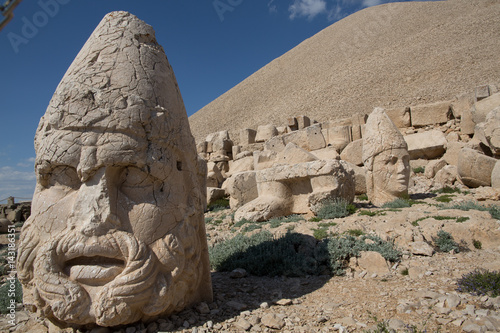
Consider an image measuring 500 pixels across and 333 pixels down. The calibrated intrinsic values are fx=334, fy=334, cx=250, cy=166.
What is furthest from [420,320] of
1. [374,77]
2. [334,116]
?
[374,77]

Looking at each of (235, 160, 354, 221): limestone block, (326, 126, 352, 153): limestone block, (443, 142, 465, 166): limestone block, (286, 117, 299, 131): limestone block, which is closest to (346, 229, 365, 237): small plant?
(235, 160, 354, 221): limestone block

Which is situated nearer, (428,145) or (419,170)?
(419,170)

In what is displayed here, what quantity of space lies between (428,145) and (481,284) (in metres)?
8.79

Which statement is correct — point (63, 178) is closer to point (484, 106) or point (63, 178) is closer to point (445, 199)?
point (445, 199)

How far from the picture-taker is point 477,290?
2.88 meters

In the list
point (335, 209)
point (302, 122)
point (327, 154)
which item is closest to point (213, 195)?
point (327, 154)

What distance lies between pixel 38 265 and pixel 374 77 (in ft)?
105

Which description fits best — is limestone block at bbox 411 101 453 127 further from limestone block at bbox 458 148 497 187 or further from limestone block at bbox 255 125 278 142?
limestone block at bbox 255 125 278 142

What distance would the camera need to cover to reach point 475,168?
774 cm

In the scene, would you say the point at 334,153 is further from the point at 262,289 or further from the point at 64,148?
the point at 64,148

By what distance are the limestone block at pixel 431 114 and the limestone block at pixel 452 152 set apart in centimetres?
233

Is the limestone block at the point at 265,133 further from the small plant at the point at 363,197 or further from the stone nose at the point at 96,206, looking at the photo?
the stone nose at the point at 96,206

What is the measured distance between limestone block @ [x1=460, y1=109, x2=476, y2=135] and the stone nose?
1137 centimetres

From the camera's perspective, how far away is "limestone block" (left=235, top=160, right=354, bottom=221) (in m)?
6.24
